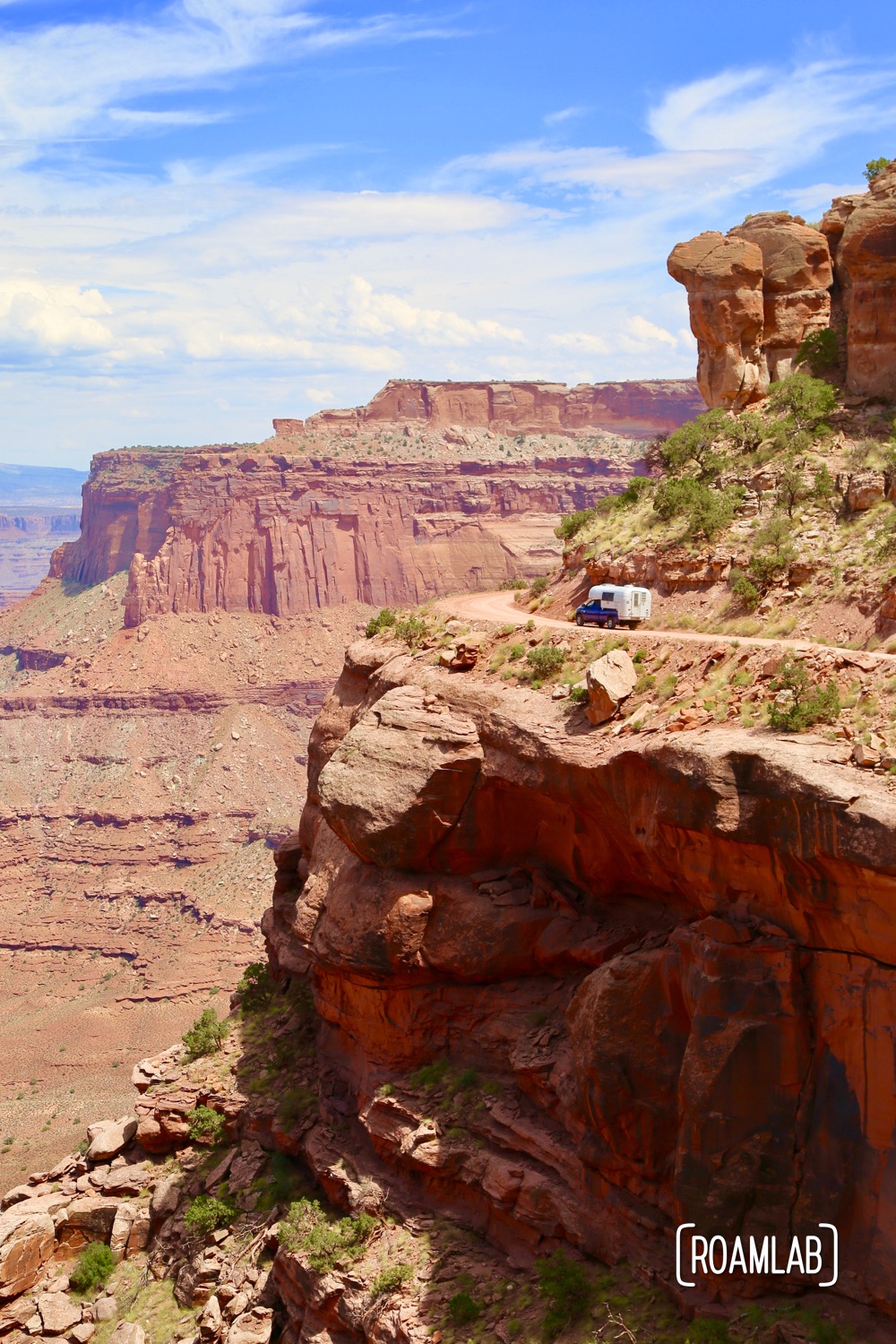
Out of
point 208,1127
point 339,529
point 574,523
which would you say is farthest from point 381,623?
point 339,529

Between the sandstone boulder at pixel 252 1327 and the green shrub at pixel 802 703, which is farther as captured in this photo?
the sandstone boulder at pixel 252 1327

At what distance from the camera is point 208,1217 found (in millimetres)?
35406

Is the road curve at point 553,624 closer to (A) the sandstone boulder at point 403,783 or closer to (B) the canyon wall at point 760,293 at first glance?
(A) the sandstone boulder at point 403,783

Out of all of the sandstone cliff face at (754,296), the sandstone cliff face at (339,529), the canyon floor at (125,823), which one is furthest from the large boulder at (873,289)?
the sandstone cliff face at (339,529)

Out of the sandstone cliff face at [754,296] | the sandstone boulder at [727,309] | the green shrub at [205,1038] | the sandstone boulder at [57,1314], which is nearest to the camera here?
the sandstone boulder at [57,1314]

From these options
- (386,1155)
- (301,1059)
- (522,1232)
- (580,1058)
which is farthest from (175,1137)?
(580,1058)

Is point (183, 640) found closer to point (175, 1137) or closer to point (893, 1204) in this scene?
point (175, 1137)

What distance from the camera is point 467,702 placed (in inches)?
1341

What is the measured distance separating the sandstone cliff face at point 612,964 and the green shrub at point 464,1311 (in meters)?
1.97

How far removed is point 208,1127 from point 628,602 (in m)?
21.9

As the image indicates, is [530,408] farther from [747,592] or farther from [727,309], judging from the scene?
[747,592]

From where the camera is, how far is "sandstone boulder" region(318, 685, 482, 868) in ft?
108

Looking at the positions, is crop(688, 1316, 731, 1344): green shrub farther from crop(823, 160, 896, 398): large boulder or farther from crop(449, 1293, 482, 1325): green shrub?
crop(823, 160, 896, 398): large boulder

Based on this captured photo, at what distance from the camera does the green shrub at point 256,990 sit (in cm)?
4394
